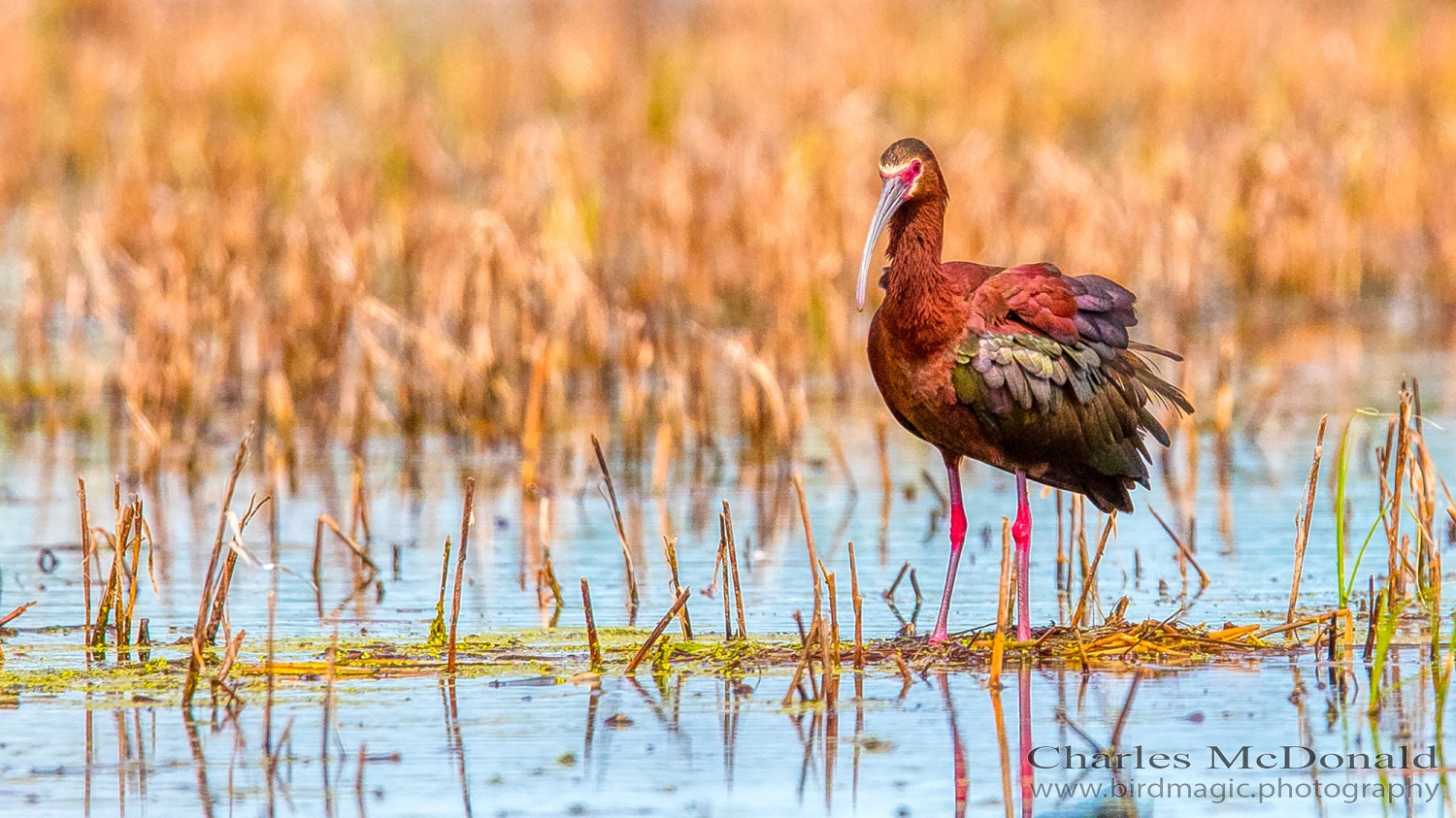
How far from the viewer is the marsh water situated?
16.2ft

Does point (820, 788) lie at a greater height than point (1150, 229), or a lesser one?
lesser

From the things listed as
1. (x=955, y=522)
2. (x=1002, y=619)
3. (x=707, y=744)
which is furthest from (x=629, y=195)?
(x=707, y=744)

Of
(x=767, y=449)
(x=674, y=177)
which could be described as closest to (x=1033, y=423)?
(x=767, y=449)

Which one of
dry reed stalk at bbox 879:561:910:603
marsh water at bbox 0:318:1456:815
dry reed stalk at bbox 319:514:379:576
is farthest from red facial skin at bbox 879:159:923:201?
dry reed stalk at bbox 319:514:379:576

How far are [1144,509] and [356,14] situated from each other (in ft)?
56.4

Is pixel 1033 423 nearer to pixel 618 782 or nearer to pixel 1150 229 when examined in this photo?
pixel 618 782

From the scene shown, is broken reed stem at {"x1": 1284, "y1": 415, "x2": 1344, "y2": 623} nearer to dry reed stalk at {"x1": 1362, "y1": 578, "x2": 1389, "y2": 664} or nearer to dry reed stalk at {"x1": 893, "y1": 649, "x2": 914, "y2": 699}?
dry reed stalk at {"x1": 1362, "y1": 578, "x2": 1389, "y2": 664}

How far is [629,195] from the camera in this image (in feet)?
47.9

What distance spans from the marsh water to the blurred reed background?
0.43 metres

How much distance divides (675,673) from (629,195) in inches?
347

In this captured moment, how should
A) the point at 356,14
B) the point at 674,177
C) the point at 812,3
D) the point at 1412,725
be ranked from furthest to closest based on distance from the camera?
1. the point at 356,14
2. the point at 812,3
3. the point at 674,177
4. the point at 1412,725

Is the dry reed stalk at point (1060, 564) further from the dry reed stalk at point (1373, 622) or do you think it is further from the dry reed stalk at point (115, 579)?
the dry reed stalk at point (115, 579)

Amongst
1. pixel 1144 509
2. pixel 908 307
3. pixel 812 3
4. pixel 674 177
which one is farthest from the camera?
pixel 812 3

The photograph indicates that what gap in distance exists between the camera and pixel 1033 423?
6.47 metres
